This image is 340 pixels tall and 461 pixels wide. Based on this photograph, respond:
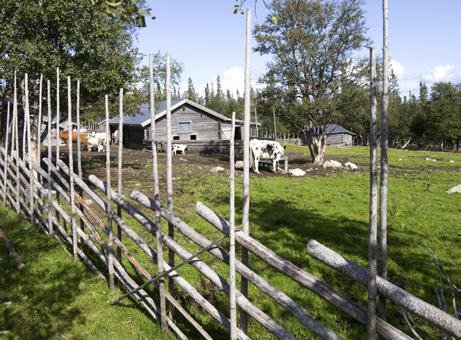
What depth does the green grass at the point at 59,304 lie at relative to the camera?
4.68 meters

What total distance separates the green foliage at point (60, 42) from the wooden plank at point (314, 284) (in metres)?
9.60

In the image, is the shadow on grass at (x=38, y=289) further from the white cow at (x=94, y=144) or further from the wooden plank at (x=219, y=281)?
the white cow at (x=94, y=144)

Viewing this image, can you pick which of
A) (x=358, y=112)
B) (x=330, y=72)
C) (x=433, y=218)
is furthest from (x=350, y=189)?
(x=330, y=72)

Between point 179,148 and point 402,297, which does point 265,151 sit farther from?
point 402,297

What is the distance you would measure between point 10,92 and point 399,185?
14693mm

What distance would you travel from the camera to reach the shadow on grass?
4.81 meters

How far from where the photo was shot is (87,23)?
39.8 ft

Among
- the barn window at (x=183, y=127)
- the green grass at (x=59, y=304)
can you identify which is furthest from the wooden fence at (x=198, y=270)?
the barn window at (x=183, y=127)

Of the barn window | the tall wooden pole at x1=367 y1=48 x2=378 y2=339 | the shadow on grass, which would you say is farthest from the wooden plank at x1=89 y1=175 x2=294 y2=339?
the barn window

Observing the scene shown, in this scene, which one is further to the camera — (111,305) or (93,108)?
(93,108)

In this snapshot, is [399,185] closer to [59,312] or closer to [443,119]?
[59,312]

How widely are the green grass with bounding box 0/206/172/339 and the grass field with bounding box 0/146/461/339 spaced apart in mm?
14

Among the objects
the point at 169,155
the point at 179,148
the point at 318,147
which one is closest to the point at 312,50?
the point at 318,147

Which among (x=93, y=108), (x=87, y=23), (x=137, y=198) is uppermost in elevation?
(x=87, y=23)
